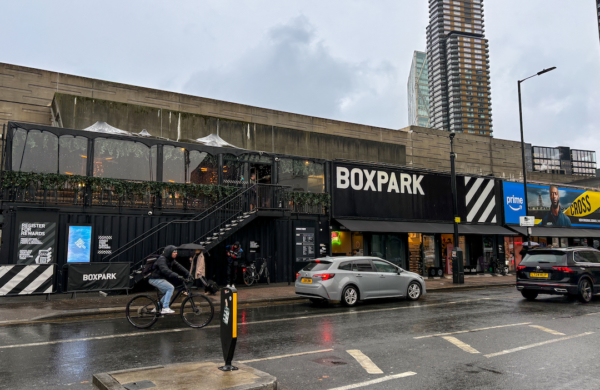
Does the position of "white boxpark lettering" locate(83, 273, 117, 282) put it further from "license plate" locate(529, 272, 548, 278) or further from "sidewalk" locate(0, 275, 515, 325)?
"license plate" locate(529, 272, 548, 278)

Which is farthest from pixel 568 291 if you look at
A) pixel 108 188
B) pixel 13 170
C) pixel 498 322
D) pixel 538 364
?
pixel 13 170

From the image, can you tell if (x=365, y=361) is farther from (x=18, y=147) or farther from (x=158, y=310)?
(x=18, y=147)

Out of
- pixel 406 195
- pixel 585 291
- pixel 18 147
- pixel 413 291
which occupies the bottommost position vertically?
pixel 413 291

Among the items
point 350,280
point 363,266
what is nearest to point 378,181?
point 363,266

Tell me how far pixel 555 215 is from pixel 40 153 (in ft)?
101

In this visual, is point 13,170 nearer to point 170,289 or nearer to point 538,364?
point 170,289

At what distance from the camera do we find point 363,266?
45.6 ft

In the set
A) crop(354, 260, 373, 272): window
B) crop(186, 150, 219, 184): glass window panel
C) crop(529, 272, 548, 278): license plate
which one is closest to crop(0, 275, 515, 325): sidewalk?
crop(354, 260, 373, 272): window

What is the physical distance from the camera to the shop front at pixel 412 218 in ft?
73.6

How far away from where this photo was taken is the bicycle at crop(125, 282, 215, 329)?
31.9 ft

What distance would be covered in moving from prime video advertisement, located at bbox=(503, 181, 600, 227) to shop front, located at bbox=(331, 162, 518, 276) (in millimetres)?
1454

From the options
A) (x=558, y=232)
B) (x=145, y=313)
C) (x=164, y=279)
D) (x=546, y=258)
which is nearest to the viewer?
(x=145, y=313)

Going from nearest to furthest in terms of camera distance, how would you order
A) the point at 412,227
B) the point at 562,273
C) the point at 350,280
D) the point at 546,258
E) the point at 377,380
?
the point at 377,380 < the point at 350,280 < the point at 562,273 < the point at 546,258 < the point at 412,227

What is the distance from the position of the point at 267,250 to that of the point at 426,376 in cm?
1439
